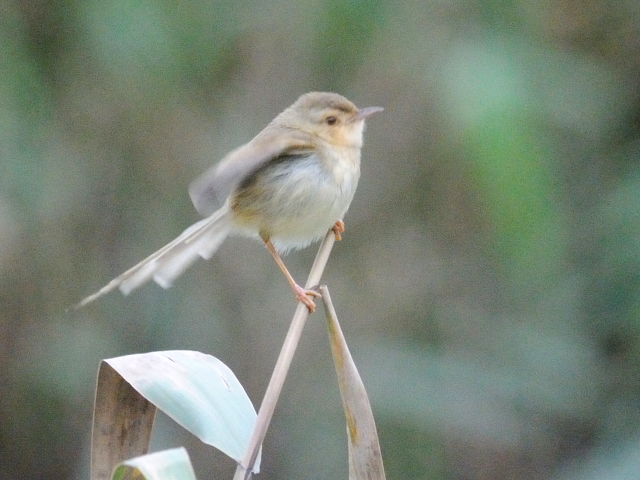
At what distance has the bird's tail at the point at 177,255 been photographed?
233 centimetres

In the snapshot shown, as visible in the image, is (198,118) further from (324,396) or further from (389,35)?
(324,396)

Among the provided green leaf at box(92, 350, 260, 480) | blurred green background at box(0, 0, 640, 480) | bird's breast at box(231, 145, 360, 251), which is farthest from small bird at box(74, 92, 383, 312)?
green leaf at box(92, 350, 260, 480)

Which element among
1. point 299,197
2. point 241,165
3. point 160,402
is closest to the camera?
point 160,402

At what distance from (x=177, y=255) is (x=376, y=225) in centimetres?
210

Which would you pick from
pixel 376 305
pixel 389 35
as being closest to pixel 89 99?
pixel 389 35

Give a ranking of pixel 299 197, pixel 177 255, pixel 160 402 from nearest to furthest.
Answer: pixel 160 402, pixel 177 255, pixel 299 197

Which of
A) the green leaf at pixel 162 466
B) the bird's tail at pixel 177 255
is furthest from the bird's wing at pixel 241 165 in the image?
the green leaf at pixel 162 466

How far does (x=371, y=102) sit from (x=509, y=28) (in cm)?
131

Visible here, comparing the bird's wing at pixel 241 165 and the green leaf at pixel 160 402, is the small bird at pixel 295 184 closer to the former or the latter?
the bird's wing at pixel 241 165

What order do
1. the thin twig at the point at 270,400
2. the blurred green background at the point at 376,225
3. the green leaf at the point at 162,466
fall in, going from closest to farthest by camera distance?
1. the green leaf at the point at 162,466
2. the thin twig at the point at 270,400
3. the blurred green background at the point at 376,225

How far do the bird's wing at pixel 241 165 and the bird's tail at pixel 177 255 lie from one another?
16 cm

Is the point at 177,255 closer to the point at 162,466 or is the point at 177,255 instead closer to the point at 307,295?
the point at 307,295

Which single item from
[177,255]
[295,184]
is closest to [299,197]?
[295,184]

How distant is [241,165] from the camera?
240cm
